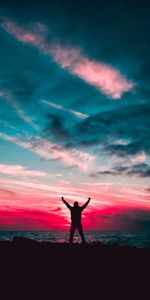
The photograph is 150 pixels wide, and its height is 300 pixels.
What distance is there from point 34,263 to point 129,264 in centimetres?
374

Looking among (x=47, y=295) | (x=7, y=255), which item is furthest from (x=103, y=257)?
(x=47, y=295)

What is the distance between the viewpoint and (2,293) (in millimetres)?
7531

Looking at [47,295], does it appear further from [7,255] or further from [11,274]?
[7,255]

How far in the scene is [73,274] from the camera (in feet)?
31.2

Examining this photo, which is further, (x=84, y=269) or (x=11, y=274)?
(x=84, y=269)

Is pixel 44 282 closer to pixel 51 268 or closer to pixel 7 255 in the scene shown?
pixel 51 268

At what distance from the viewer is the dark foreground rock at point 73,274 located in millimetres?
7811

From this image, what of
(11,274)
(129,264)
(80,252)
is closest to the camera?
(11,274)

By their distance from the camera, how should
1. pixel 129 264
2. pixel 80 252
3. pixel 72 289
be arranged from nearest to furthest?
pixel 72 289 → pixel 129 264 → pixel 80 252

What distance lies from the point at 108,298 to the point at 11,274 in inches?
136

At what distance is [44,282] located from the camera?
8539 millimetres

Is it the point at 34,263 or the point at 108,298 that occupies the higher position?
the point at 34,263

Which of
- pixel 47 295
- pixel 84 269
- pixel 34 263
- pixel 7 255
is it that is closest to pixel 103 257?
pixel 84 269

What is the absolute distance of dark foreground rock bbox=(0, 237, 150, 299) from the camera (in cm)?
781
